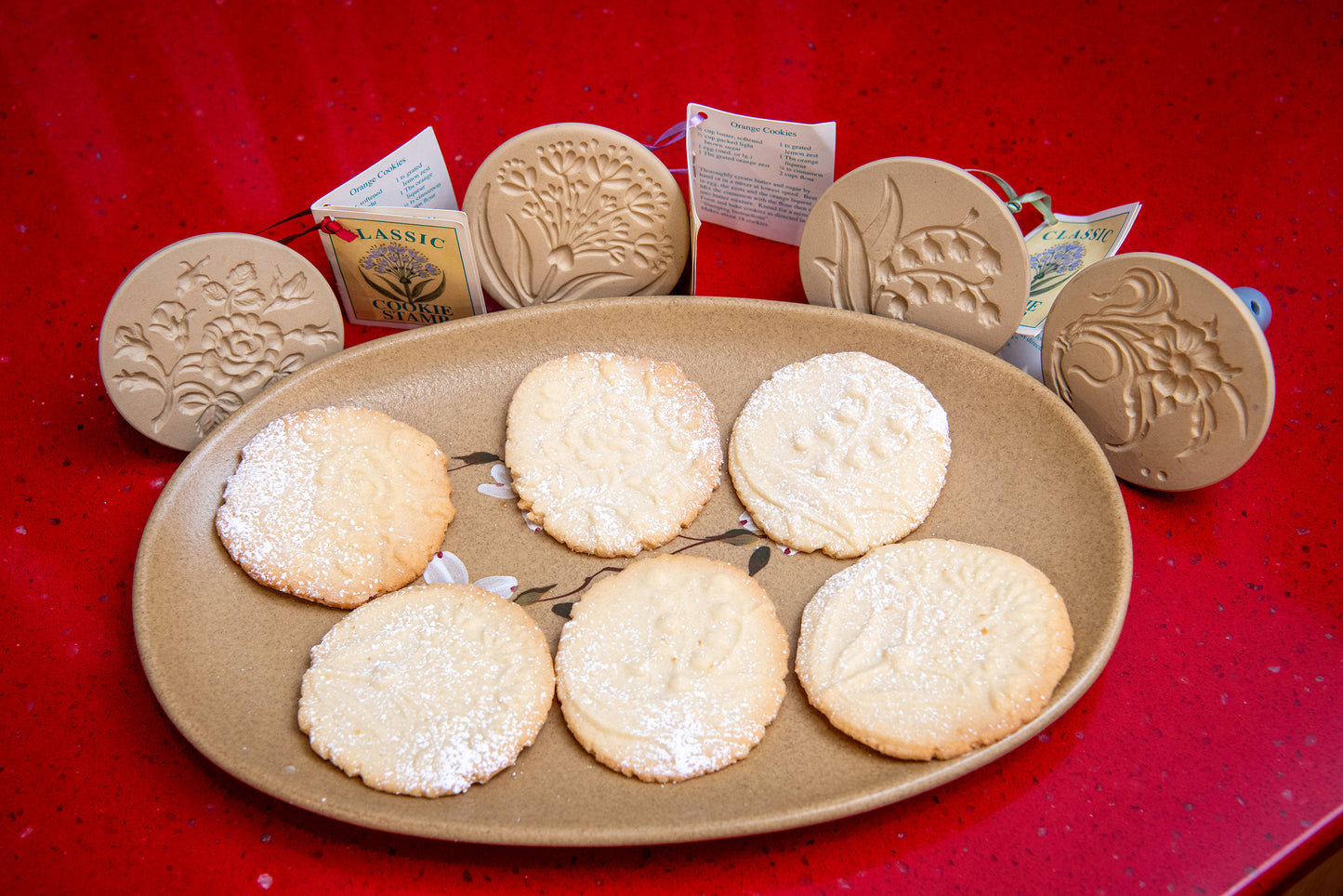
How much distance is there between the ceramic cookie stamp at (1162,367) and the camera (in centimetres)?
106

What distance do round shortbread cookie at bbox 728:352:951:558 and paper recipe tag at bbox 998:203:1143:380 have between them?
0.21 meters

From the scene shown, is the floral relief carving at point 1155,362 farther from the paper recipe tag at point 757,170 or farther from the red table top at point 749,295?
the paper recipe tag at point 757,170

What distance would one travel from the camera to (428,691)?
98cm

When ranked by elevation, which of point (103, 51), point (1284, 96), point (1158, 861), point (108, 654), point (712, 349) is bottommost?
point (1158, 861)

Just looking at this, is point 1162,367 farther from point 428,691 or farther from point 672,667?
point 428,691

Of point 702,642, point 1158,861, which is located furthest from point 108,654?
point 1158,861

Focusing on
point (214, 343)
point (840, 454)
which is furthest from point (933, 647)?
point (214, 343)

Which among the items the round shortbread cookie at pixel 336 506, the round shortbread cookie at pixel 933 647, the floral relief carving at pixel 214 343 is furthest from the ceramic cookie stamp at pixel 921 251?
the floral relief carving at pixel 214 343

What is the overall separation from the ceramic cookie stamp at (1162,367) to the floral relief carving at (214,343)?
1.02m

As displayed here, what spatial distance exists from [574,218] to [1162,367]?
Result: 81 cm

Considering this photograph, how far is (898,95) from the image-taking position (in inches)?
70.6

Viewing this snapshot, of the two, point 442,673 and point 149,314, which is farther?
point 149,314

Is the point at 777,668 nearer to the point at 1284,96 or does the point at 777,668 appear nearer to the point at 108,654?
the point at 108,654

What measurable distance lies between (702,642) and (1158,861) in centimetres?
53
